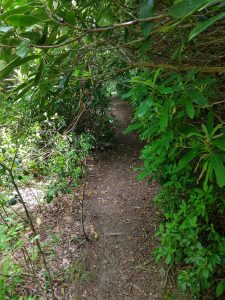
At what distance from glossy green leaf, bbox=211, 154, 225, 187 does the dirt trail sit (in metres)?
1.79

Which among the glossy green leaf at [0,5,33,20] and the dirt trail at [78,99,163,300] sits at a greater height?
the glossy green leaf at [0,5,33,20]

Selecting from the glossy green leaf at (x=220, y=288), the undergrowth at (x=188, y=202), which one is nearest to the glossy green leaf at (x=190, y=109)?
the undergrowth at (x=188, y=202)

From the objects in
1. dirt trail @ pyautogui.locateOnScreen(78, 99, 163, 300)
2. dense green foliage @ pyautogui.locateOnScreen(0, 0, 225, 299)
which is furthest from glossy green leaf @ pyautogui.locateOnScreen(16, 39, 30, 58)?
dirt trail @ pyautogui.locateOnScreen(78, 99, 163, 300)

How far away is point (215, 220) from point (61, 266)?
159 cm

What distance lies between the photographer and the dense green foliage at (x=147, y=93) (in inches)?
41.3

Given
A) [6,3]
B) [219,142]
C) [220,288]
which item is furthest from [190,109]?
[220,288]

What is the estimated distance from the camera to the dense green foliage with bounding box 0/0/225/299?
1.05m

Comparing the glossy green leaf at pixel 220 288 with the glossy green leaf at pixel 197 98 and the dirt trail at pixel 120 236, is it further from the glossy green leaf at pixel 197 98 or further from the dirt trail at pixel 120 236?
the glossy green leaf at pixel 197 98

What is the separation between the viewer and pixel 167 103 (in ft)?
4.81

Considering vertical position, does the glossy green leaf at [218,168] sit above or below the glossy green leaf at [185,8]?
below

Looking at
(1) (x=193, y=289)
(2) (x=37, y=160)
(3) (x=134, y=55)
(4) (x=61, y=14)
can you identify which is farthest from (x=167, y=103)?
(2) (x=37, y=160)

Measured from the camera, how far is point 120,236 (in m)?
3.22

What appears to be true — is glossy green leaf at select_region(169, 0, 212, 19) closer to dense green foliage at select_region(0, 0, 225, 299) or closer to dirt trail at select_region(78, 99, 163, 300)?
dense green foliage at select_region(0, 0, 225, 299)

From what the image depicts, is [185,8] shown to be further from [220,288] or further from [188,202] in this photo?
[220,288]
